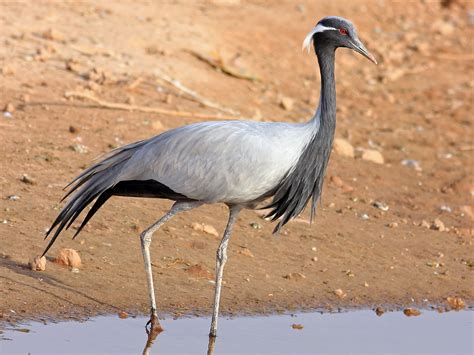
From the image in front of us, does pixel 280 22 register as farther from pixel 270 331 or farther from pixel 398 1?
pixel 270 331

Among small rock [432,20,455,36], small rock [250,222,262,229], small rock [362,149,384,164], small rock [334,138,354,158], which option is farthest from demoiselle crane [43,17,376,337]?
small rock [432,20,455,36]

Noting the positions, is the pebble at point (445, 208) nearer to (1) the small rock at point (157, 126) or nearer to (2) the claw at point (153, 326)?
(1) the small rock at point (157, 126)

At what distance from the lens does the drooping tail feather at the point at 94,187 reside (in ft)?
21.0

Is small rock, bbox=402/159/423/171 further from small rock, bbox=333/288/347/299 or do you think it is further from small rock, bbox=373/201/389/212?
small rock, bbox=333/288/347/299

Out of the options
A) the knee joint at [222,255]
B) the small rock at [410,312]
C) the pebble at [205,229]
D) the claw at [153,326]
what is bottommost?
the claw at [153,326]

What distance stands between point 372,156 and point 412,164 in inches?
20.8

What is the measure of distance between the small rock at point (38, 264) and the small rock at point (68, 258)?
0.54 feet

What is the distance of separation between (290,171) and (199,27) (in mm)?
8050

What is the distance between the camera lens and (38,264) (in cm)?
682

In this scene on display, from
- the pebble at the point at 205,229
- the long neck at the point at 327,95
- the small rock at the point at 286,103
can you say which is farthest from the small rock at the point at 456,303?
the small rock at the point at 286,103

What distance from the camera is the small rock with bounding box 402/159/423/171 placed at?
1117 cm

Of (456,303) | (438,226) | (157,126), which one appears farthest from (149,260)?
(157,126)

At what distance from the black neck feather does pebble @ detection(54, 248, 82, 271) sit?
1366mm

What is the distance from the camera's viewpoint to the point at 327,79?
6.55 m
